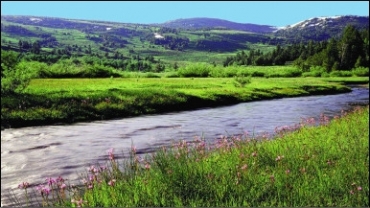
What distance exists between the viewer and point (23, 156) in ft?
69.9

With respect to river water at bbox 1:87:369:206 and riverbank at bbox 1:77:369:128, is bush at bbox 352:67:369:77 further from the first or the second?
river water at bbox 1:87:369:206

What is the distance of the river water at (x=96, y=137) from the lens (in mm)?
17703

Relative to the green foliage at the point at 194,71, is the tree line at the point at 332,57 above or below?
above

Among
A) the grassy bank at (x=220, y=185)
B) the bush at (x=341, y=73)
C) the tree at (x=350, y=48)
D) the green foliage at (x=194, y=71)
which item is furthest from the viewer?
the tree at (x=350, y=48)

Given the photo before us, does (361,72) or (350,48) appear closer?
(361,72)

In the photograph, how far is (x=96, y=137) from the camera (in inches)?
1071

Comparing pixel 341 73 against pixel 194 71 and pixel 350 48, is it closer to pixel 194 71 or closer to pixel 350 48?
pixel 350 48

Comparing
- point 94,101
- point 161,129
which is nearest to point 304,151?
point 161,129

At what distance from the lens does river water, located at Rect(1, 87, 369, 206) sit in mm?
17703

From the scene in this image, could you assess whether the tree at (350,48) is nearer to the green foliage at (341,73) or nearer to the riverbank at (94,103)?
the green foliage at (341,73)

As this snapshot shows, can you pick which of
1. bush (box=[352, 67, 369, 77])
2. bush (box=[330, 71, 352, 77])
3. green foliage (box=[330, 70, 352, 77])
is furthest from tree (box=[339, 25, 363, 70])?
bush (box=[330, 71, 352, 77])

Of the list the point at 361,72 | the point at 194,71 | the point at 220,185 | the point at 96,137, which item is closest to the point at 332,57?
the point at 361,72

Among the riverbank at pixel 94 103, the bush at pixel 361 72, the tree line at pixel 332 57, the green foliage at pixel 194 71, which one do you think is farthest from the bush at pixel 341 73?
the riverbank at pixel 94 103

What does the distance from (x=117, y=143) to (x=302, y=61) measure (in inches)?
5186
